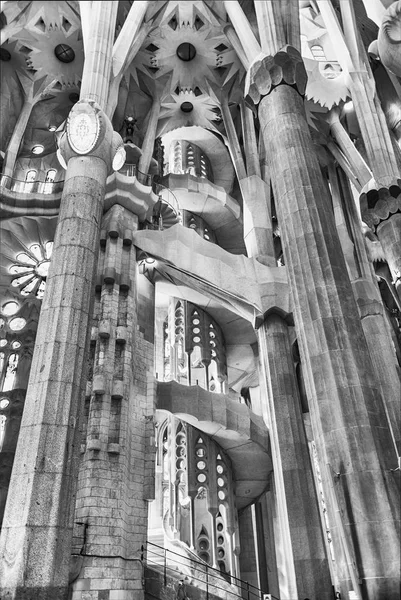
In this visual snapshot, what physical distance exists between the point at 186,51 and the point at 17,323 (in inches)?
409

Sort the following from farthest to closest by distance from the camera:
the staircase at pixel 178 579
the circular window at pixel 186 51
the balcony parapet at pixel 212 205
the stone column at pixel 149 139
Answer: the balcony parapet at pixel 212 205, the circular window at pixel 186 51, the stone column at pixel 149 139, the staircase at pixel 178 579

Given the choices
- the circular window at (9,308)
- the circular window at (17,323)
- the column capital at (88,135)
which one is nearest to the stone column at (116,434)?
the column capital at (88,135)

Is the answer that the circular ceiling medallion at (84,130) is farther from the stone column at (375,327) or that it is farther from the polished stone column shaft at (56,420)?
the stone column at (375,327)

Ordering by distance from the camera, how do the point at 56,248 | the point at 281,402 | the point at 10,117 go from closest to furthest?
the point at 56,248, the point at 281,402, the point at 10,117

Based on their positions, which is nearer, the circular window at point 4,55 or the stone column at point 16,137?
the stone column at point 16,137

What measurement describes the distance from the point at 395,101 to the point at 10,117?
12.3 metres

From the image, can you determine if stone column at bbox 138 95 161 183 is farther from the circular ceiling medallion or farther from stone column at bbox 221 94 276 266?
the circular ceiling medallion

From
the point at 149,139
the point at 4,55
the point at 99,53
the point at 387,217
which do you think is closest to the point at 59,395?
the point at 99,53

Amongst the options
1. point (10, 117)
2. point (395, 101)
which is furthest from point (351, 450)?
point (10, 117)

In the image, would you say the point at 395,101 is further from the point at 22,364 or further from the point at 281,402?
the point at 22,364

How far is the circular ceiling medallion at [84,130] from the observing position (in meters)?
9.46

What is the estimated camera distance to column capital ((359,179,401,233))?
12.3 metres

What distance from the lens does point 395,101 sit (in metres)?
15.0

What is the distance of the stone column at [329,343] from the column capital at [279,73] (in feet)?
0.07
